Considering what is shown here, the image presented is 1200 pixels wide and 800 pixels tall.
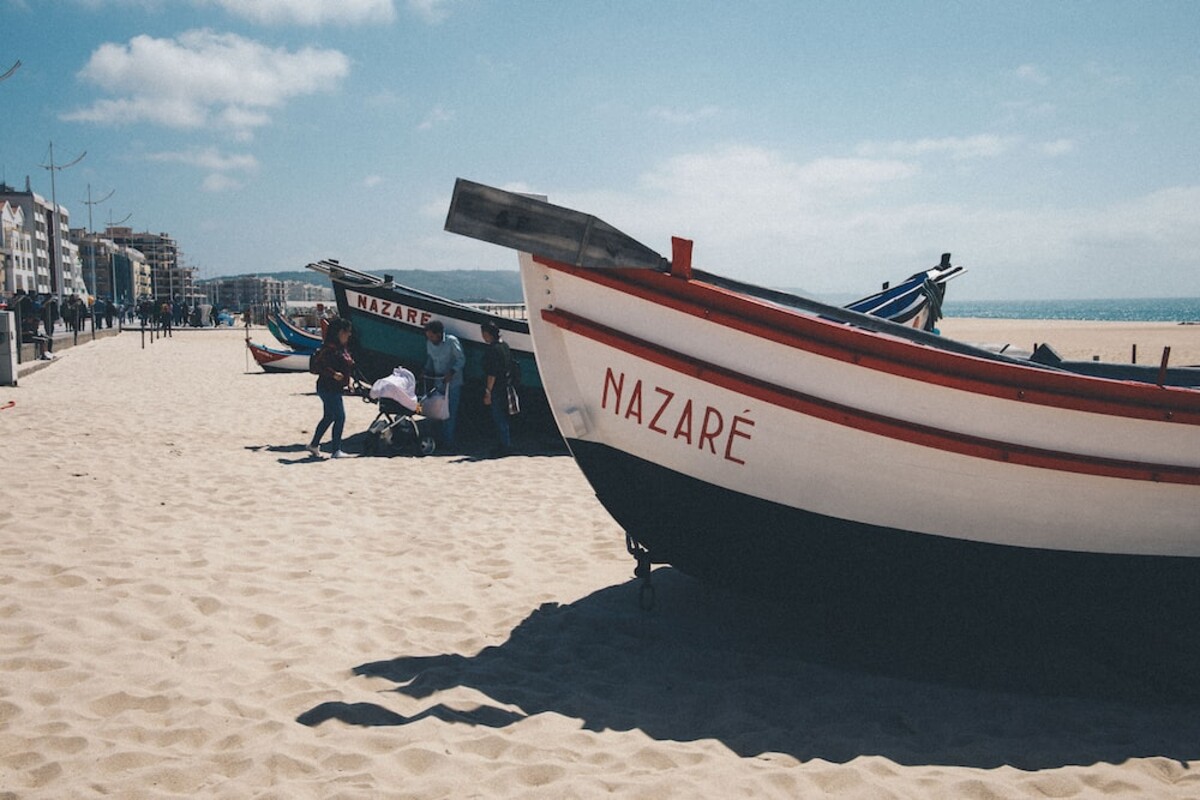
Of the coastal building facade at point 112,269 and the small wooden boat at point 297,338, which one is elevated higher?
the coastal building facade at point 112,269

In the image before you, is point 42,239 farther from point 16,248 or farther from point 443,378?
point 443,378

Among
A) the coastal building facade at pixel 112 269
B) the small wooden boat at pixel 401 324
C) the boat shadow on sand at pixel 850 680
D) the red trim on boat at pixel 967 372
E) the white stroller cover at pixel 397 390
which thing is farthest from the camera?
the coastal building facade at pixel 112 269

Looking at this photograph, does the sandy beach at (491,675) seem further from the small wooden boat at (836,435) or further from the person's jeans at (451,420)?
the person's jeans at (451,420)

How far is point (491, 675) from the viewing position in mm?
3865

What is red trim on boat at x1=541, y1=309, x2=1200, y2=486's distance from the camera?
3.69 m

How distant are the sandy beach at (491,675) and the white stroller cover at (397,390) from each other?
122 inches

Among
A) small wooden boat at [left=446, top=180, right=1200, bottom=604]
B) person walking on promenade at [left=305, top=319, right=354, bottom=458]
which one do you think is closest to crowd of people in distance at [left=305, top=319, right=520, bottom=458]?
person walking on promenade at [left=305, top=319, right=354, bottom=458]

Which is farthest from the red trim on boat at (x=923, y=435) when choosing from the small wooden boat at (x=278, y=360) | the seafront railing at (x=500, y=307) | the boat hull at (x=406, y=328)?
the small wooden boat at (x=278, y=360)

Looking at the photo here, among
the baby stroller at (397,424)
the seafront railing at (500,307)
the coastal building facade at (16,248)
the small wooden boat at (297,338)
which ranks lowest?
the baby stroller at (397,424)

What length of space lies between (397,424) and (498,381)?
1.34 m

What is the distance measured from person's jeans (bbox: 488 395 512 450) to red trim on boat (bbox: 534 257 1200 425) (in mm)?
6314

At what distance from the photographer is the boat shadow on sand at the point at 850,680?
3389 mm

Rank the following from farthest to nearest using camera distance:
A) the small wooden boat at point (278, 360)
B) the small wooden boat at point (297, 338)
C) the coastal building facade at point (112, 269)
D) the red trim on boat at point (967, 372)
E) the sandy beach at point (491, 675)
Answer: the coastal building facade at point (112, 269)
the small wooden boat at point (297, 338)
the small wooden boat at point (278, 360)
the red trim on boat at point (967, 372)
the sandy beach at point (491, 675)

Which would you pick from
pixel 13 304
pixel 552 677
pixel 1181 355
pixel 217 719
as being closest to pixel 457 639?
Result: pixel 552 677
